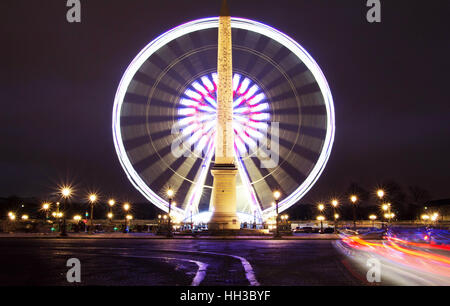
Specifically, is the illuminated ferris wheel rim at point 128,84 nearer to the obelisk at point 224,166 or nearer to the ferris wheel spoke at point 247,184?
the ferris wheel spoke at point 247,184

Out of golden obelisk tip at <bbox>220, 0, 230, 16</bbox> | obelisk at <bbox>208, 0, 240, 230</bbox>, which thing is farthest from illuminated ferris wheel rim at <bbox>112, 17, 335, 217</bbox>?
obelisk at <bbox>208, 0, 240, 230</bbox>

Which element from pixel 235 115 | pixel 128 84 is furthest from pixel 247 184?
pixel 128 84

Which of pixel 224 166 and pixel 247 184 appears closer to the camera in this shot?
pixel 224 166

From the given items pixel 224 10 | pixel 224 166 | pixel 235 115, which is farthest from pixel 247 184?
pixel 224 10

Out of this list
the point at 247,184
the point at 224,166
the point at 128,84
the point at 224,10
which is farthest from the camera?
the point at 224,10

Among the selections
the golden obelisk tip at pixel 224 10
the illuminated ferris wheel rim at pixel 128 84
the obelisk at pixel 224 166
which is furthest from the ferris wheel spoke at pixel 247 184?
the golden obelisk tip at pixel 224 10

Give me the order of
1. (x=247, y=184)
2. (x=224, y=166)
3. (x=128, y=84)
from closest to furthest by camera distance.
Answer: (x=128, y=84) < (x=224, y=166) < (x=247, y=184)

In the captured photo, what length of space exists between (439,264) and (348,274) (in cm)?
188

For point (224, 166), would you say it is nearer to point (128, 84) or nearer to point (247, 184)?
point (247, 184)

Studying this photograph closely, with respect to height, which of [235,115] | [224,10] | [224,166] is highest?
[224,10]

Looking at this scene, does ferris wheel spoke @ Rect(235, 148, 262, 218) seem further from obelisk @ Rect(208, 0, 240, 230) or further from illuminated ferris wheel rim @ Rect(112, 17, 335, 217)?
illuminated ferris wheel rim @ Rect(112, 17, 335, 217)

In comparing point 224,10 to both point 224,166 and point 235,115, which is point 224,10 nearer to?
point 235,115

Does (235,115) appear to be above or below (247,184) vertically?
above
